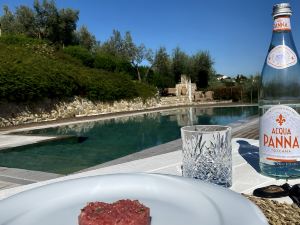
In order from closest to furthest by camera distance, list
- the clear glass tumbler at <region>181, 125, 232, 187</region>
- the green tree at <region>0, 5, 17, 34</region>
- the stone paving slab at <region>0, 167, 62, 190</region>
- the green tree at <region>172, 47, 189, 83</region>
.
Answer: the clear glass tumbler at <region>181, 125, 232, 187</region>, the stone paving slab at <region>0, 167, 62, 190</region>, the green tree at <region>0, 5, 17, 34</region>, the green tree at <region>172, 47, 189, 83</region>

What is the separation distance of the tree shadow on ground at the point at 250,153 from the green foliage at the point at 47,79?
483 inches

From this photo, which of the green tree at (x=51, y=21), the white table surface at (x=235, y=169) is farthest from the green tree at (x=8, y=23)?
the white table surface at (x=235, y=169)

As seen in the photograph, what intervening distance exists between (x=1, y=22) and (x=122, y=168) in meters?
30.8

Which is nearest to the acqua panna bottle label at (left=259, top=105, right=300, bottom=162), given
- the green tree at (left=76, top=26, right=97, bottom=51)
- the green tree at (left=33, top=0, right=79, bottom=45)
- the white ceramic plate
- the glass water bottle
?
the glass water bottle

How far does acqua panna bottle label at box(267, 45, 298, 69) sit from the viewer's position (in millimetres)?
1321

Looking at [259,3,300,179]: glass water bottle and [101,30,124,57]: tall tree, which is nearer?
[259,3,300,179]: glass water bottle

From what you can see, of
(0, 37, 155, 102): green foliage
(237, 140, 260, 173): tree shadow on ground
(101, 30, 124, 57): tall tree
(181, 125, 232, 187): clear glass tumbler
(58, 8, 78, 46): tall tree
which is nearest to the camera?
(181, 125, 232, 187): clear glass tumbler

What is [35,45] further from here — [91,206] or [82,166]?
[91,206]

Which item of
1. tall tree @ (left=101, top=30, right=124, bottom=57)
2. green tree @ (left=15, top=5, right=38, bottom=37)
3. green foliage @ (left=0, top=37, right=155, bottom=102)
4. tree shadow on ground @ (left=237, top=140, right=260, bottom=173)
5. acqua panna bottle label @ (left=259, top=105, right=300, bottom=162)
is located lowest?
tree shadow on ground @ (left=237, top=140, right=260, bottom=173)

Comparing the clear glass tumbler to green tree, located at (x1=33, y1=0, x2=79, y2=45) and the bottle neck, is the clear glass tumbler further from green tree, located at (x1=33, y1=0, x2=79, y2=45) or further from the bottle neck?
green tree, located at (x1=33, y1=0, x2=79, y2=45)

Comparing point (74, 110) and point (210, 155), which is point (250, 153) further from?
point (74, 110)

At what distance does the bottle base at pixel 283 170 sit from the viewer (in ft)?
4.21

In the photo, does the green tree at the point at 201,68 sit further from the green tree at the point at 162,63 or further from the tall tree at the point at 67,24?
the tall tree at the point at 67,24

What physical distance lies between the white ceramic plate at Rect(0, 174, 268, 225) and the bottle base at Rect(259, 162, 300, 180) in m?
0.53
